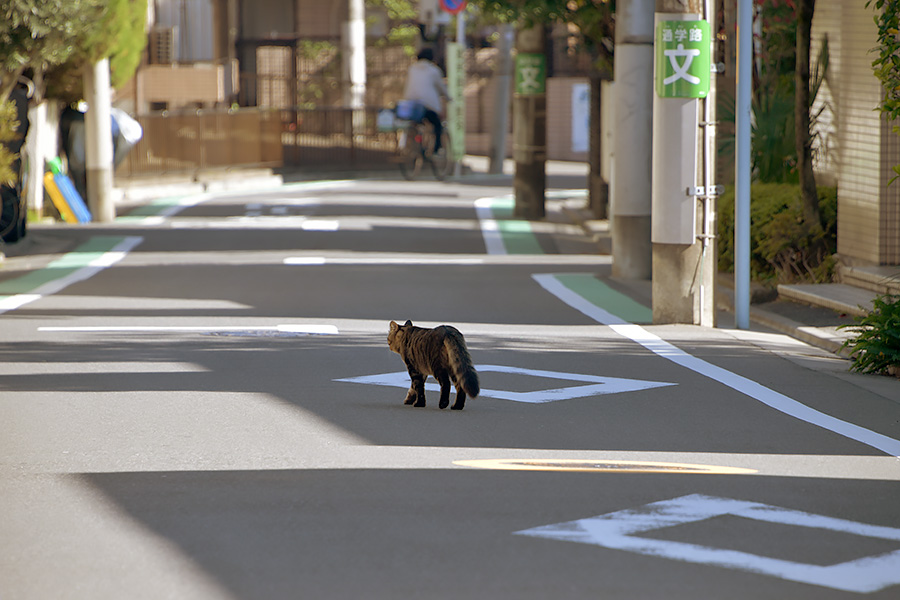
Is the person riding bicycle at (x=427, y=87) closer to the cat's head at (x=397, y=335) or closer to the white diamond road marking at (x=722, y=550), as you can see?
the cat's head at (x=397, y=335)

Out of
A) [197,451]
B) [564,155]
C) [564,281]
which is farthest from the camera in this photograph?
[564,155]

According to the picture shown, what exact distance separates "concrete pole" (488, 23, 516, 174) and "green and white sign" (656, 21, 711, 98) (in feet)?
86.1

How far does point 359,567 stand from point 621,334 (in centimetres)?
714

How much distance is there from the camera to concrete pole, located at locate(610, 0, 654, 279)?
52.6ft

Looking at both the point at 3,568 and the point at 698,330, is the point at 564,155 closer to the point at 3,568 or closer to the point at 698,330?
the point at 698,330

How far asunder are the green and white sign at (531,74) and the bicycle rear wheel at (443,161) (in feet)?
29.9

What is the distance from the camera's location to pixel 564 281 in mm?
16516

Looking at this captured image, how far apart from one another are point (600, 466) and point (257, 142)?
28.0 metres

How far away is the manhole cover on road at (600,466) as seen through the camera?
6934 millimetres

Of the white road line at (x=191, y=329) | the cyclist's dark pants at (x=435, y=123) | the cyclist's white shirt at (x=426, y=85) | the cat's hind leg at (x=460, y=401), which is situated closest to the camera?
the cat's hind leg at (x=460, y=401)

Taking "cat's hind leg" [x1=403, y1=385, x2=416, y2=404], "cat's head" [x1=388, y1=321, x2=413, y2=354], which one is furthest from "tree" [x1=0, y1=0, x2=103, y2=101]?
"cat's hind leg" [x1=403, y1=385, x2=416, y2=404]

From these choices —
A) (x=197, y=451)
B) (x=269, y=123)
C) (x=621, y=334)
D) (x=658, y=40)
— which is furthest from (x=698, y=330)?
(x=269, y=123)

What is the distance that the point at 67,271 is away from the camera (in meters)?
17.5

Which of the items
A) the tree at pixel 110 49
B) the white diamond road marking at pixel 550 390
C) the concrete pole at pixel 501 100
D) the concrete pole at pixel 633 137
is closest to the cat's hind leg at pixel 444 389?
the white diamond road marking at pixel 550 390
